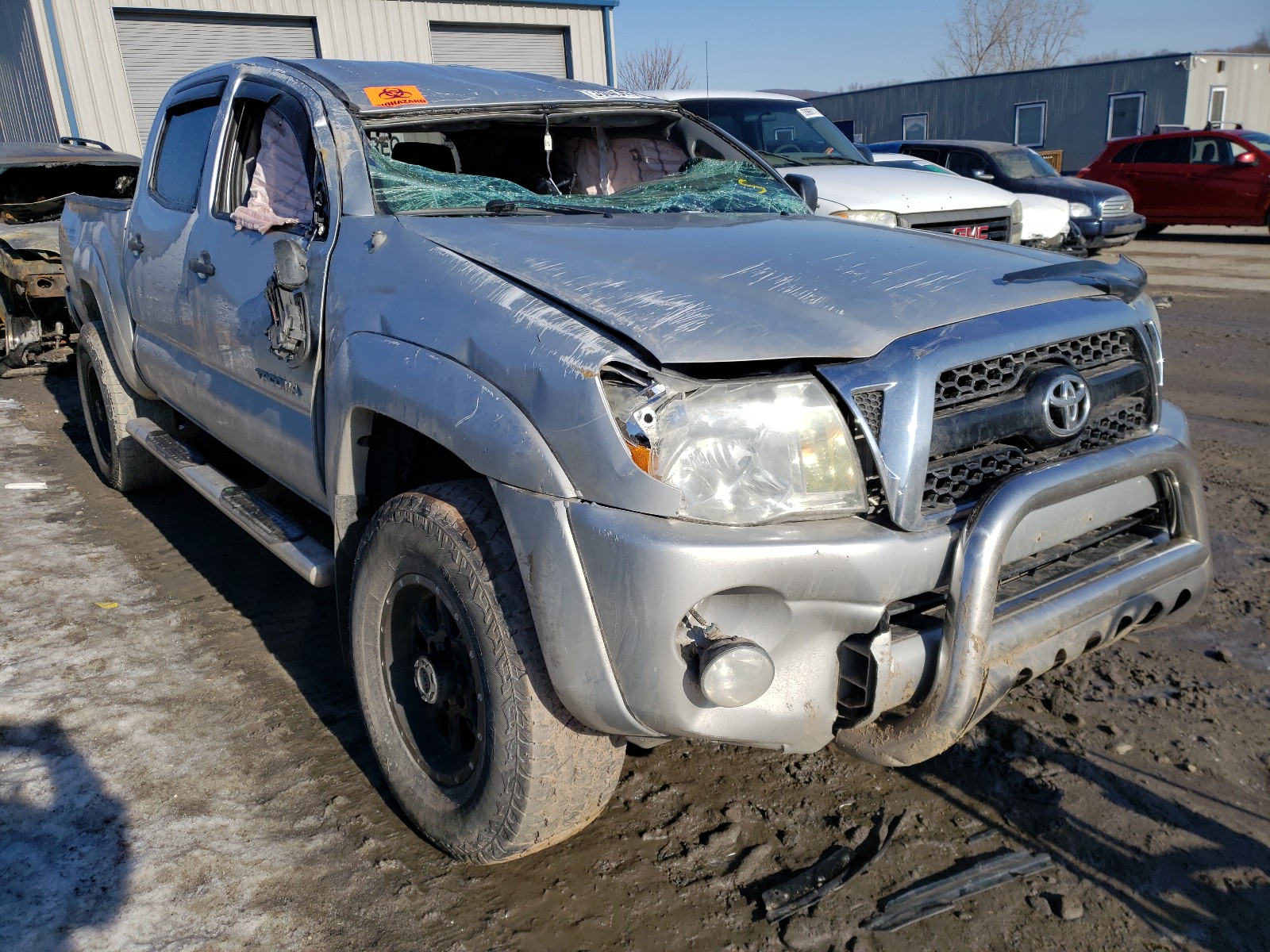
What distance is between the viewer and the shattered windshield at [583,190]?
301cm

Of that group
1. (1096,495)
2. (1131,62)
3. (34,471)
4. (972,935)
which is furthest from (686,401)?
(1131,62)

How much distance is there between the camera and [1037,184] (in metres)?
14.0

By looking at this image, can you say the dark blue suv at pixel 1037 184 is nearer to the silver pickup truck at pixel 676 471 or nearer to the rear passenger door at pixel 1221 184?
the rear passenger door at pixel 1221 184

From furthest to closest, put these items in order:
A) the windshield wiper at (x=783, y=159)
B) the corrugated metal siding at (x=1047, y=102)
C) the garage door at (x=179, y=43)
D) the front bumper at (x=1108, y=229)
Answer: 1. the corrugated metal siding at (x=1047, y=102)
2. the garage door at (x=179, y=43)
3. the front bumper at (x=1108, y=229)
4. the windshield wiper at (x=783, y=159)

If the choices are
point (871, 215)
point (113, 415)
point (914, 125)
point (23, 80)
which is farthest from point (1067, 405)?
point (914, 125)

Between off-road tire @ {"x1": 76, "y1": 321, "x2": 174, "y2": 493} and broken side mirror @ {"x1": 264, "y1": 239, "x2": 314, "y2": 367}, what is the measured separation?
7.86 feet

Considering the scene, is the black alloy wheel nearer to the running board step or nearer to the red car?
the running board step

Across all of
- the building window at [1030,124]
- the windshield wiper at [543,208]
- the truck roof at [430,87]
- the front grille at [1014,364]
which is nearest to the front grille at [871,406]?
the front grille at [1014,364]

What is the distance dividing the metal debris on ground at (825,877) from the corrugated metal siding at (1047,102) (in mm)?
28273

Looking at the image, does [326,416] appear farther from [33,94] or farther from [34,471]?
[33,94]

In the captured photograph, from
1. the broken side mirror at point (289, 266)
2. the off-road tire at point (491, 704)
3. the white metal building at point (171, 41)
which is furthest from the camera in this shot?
the white metal building at point (171, 41)

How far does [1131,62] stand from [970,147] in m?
17.6

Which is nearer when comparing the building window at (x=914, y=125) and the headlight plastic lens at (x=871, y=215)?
the headlight plastic lens at (x=871, y=215)

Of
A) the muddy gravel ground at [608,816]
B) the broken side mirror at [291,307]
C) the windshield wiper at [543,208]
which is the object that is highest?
the windshield wiper at [543,208]
